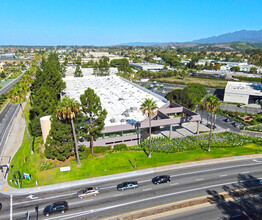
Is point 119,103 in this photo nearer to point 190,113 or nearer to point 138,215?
point 190,113

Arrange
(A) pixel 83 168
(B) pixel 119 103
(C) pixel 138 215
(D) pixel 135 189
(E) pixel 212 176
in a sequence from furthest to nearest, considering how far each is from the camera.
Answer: (B) pixel 119 103 → (A) pixel 83 168 → (E) pixel 212 176 → (D) pixel 135 189 → (C) pixel 138 215

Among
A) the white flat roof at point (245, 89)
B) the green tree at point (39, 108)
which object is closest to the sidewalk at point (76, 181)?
the green tree at point (39, 108)

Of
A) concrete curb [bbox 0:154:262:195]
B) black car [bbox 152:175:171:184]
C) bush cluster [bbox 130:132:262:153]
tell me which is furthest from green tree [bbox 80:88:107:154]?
black car [bbox 152:175:171:184]

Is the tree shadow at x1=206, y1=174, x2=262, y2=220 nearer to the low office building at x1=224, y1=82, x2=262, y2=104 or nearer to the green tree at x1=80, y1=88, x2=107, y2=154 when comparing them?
the green tree at x1=80, y1=88, x2=107, y2=154

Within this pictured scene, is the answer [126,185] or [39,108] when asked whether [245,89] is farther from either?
[39,108]

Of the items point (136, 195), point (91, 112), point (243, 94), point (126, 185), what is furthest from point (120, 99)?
point (243, 94)

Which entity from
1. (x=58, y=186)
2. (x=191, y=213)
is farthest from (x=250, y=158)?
(x=58, y=186)
